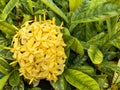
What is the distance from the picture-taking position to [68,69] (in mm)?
721

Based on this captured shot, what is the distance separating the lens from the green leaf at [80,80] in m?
0.66

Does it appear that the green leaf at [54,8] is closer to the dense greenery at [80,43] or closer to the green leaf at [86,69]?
the dense greenery at [80,43]

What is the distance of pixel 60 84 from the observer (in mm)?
704

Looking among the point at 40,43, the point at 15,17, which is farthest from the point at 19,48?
the point at 15,17

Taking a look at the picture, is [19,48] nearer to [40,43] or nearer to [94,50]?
[40,43]

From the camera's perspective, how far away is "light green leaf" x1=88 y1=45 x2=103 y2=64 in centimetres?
68

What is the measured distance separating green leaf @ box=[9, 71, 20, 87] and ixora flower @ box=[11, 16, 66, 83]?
4cm

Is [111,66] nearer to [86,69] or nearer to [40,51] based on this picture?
[86,69]

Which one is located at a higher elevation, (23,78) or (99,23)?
(99,23)

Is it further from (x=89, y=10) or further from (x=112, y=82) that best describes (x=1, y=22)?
(x=112, y=82)

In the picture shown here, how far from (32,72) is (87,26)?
19 centimetres

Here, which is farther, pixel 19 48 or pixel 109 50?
pixel 109 50

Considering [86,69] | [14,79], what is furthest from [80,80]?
[14,79]

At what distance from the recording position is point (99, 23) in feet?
2.51
